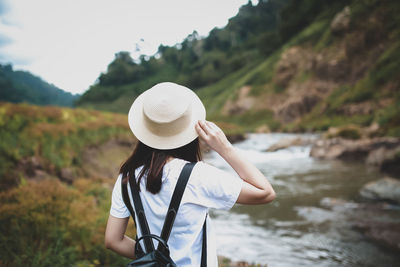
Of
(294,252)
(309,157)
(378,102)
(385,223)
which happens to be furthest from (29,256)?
(378,102)

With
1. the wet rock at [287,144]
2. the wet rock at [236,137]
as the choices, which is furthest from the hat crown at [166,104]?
the wet rock at [236,137]

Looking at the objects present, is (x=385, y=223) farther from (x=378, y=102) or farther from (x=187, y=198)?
(x=378, y=102)

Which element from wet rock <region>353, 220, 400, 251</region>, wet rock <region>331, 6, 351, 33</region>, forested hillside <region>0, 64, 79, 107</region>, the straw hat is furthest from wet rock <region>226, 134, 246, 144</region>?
the straw hat

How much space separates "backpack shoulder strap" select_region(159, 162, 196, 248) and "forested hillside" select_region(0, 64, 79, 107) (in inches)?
268

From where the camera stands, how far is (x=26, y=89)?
27.1 ft

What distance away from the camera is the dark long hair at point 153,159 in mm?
1590

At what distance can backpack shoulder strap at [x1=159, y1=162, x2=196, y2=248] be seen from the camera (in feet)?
5.00

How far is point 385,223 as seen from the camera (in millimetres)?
5637

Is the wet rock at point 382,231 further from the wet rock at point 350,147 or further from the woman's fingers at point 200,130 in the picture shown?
the wet rock at point 350,147

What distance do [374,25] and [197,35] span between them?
3467 inches

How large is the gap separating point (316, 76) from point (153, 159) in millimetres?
38683

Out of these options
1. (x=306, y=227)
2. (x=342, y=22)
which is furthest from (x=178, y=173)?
(x=342, y=22)

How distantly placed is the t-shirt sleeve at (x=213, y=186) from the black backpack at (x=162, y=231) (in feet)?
0.19

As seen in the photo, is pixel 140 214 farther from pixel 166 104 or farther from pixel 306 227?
pixel 306 227
